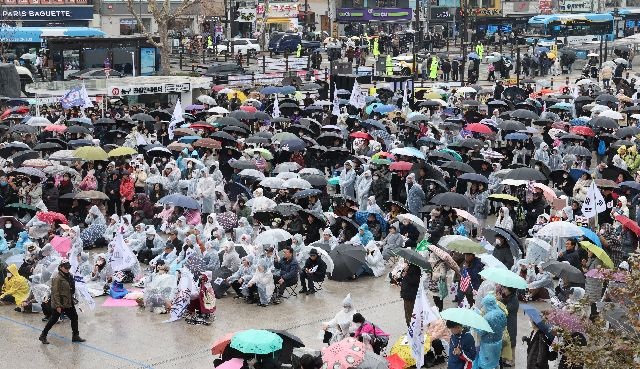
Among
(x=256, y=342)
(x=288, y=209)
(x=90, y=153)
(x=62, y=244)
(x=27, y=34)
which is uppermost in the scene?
(x=27, y=34)

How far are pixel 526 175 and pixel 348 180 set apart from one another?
3.79 meters

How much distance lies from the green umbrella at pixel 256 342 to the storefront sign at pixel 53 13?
56255mm

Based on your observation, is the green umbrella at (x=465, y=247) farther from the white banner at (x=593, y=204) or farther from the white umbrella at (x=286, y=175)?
the white umbrella at (x=286, y=175)

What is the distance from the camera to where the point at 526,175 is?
22.7 meters

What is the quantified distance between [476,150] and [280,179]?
17.7ft

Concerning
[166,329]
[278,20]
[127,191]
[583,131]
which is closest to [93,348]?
[166,329]

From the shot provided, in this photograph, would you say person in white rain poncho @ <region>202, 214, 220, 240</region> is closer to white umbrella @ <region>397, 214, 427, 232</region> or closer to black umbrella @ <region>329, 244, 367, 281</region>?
black umbrella @ <region>329, 244, 367, 281</region>

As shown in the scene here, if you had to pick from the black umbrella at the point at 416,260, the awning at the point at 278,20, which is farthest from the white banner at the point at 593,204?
the awning at the point at 278,20

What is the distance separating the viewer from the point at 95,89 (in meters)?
37.8

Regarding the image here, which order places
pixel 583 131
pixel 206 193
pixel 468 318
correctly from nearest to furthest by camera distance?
pixel 468 318, pixel 206 193, pixel 583 131

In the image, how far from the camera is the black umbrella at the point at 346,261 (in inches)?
773

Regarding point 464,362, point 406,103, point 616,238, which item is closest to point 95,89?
point 406,103

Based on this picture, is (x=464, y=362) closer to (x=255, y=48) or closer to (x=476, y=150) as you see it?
(x=476, y=150)

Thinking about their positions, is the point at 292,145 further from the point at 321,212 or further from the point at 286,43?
the point at 286,43
